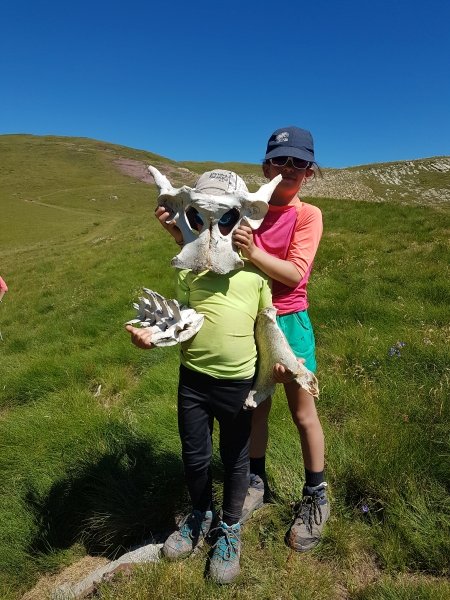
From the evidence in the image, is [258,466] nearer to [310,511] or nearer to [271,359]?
[310,511]

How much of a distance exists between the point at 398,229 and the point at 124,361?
25.0 feet

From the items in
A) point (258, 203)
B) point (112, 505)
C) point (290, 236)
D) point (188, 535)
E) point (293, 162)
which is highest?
point (293, 162)

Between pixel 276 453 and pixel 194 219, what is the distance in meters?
1.86

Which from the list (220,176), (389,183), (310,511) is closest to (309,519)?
(310,511)

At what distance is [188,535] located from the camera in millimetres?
2516

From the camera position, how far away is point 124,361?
550 cm

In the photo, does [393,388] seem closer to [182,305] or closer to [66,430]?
[182,305]

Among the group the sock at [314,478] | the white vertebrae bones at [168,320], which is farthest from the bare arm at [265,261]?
the sock at [314,478]

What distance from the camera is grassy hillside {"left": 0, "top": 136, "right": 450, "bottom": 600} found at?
224 cm

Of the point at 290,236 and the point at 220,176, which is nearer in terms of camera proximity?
the point at 220,176

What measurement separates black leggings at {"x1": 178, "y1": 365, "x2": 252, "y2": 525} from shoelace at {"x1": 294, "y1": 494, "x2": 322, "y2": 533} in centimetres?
38

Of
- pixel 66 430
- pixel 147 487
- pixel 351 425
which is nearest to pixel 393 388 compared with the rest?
pixel 351 425

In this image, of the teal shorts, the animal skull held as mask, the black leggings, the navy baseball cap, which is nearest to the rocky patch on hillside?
the navy baseball cap

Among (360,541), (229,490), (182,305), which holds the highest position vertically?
(182,305)
